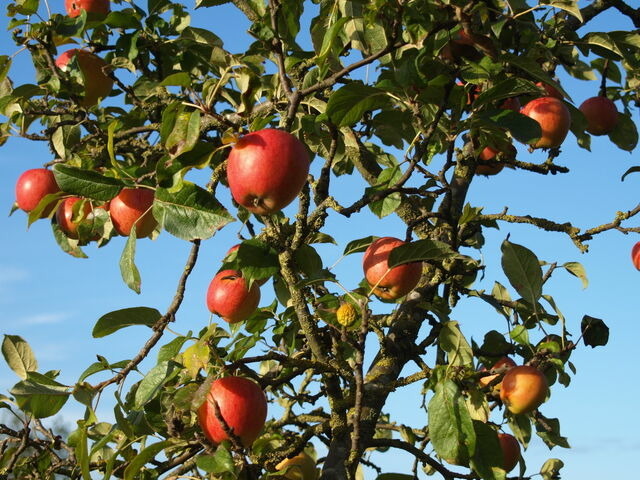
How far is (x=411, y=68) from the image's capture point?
191cm

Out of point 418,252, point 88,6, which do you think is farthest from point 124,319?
point 88,6

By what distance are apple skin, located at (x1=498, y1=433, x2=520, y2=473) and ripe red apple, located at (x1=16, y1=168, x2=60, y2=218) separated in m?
1.97

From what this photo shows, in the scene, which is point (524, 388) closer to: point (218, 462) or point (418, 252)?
point (418, 252)

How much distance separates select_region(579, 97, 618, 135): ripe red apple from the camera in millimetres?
3197

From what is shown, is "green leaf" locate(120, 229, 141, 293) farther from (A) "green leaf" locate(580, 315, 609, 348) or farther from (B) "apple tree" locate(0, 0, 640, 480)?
(A) "green leaf" locate(580, 315, 609, 348)

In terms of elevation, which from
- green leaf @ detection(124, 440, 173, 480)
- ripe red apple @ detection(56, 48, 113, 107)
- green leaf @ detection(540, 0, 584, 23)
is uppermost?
ripe red apple @ detection(56, 48, 113, 107)

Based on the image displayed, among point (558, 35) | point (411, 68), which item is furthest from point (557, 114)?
point (411, 68)

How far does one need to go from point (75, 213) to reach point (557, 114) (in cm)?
170

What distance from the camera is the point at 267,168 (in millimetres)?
1650

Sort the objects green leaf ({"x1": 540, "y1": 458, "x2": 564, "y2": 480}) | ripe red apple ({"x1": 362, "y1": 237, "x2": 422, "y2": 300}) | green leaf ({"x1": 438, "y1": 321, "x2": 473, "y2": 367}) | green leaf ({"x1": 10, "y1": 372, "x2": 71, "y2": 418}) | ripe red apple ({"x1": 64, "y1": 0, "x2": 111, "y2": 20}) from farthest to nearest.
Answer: ripe red apple ({"x1": 64, "y1": 0, "x2": 111, "y2": 20}) → green leaf ({"x1": 540, "y1": 458, "x2": 564, "y2": 480}) → green leaf ({"x1": 438, "y1": 321, "x2": 473, "y2": 367}) → ripe red apple ({"x1": 362, "y1": 237, "x2": 422, "y2": 300}) → green leaf ({"x1": 10, "y1": 372, "x2": 71, "y2": 418})

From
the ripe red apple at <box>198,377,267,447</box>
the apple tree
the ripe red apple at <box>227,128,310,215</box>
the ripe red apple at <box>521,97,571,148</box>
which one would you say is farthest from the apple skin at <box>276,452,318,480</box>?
the ripe red apple at <box>521,97,571,148</box>

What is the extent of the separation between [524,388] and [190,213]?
45.6 inches

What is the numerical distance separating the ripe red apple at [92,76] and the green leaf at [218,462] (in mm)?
1617

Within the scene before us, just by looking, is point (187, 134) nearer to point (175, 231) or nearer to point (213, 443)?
point (175, 231)
